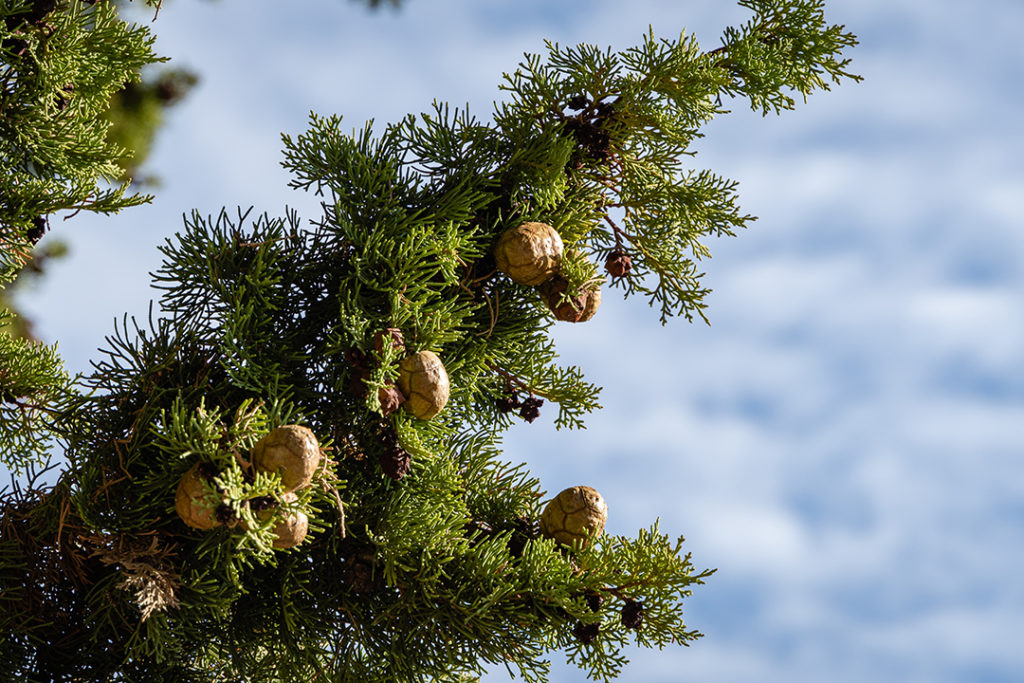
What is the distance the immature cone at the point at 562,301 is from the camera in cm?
138

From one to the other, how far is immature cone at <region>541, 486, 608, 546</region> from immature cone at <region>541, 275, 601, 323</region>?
0.77 ft

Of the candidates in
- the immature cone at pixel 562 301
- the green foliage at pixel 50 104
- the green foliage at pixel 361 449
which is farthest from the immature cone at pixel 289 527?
the green foliage at pixel 50 104

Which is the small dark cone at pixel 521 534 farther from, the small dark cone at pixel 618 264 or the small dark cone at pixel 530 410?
the small dark cone at pixel 618 264

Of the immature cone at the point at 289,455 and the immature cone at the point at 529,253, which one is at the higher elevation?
the immature cone at the point at 529,253

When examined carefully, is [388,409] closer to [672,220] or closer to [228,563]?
[228,563]

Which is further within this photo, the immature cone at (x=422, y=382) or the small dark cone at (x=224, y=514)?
the immature cone at (x=422, y=382)

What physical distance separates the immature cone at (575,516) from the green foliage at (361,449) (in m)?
0.02

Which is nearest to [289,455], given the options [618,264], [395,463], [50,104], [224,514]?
[224,514]

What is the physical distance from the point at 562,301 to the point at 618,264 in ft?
0.52

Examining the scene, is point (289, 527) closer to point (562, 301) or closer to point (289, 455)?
point (289, 455)

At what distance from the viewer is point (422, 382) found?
46.7 inches

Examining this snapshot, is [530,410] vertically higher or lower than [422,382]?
higher

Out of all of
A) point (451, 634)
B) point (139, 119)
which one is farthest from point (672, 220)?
point (139, 119)

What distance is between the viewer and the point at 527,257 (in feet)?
4.39
